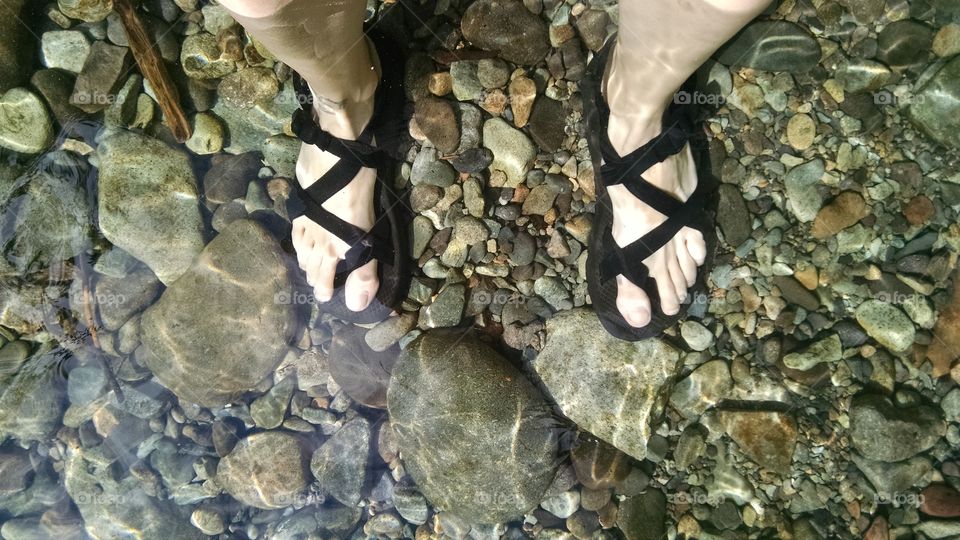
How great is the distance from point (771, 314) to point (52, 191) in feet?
14.2

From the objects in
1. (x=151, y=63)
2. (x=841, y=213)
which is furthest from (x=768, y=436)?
(x=151, y=63)

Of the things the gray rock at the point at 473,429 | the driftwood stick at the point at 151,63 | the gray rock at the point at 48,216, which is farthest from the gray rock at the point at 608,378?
the gray rock at the point at 48,216

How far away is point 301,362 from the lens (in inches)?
144

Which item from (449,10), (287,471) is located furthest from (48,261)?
(449,10)

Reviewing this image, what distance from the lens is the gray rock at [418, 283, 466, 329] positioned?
3.49 meters

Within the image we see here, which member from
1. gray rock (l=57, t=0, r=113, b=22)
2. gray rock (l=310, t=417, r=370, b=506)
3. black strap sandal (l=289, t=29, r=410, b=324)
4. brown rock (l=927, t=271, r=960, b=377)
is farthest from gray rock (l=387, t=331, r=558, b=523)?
gray rock (l=57, t=0, r=113, b=22)

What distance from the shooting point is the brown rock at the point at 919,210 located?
3.40 meters

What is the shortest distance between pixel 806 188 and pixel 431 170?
2.13m

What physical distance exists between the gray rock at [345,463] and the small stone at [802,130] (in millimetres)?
2981

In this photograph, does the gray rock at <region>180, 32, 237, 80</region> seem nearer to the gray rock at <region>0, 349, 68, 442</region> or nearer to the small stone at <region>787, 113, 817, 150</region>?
the gray rock at <region>0, 349, 68, 442</region>

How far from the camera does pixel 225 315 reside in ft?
11.4

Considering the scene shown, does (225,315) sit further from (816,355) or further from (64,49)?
(816,355)

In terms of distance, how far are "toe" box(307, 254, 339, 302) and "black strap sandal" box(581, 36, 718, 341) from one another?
55.8 inches

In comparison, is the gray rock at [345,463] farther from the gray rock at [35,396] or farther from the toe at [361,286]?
the gray rock at [35,396]
